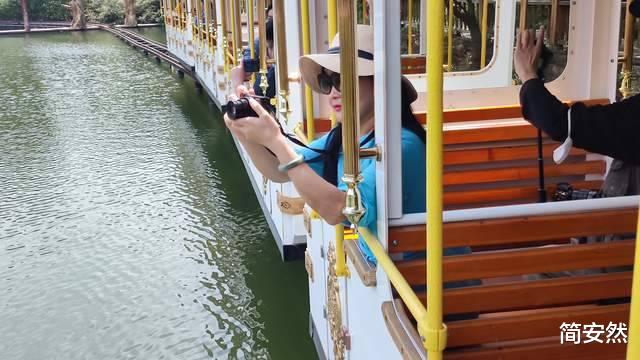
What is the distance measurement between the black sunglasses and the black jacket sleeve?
22.5 inches

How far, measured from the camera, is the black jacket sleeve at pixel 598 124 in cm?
174

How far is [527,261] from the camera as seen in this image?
1840mm

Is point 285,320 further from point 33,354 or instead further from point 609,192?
point 609,192

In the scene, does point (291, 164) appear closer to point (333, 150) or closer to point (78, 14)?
point (333, 150)

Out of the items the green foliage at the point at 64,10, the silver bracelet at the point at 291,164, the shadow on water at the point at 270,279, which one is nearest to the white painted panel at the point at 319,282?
the shadow on water at the point at 270,279

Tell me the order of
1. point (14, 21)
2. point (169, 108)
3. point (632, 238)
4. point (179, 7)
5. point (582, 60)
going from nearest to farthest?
1. point (632, 238)
2. point (582, 60)
3. point (169, 108)
4. point (179, 7)
5. point (14, 21)

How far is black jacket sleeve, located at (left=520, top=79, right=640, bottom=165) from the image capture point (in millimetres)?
1742

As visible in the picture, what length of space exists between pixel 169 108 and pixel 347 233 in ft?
36.1

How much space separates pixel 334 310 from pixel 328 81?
44.0 inches

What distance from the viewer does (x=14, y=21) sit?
42.0 metres

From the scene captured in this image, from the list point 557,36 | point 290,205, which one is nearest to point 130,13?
point 290,205

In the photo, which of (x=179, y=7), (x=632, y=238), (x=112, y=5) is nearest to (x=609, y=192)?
(x=632, y=238)

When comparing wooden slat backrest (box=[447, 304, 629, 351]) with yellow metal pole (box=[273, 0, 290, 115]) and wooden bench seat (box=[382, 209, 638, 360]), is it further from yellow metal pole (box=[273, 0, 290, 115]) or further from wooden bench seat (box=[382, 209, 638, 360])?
yellow metal pole (box=[273, 0, 290, 115])

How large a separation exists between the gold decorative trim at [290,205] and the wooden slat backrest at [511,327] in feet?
9.27
